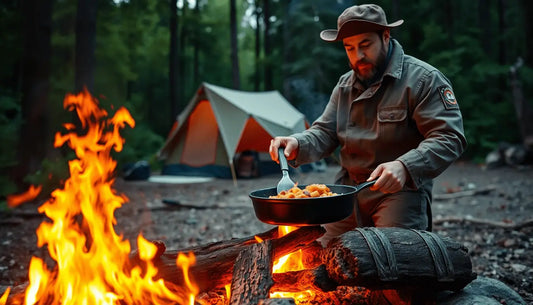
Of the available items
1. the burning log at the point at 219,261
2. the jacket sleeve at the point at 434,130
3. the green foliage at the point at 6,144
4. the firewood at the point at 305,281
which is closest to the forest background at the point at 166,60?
the green foliage at the point at 6,144

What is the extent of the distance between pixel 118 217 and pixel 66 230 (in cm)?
331

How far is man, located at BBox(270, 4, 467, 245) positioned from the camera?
1917mm

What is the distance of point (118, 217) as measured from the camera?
5.32 meters

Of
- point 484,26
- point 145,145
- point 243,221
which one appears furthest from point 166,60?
point 243,221

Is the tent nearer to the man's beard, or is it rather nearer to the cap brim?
the man's beard

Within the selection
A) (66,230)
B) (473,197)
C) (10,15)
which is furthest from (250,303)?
(10,15)

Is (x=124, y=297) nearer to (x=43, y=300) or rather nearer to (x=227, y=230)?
(x=43, y=300)

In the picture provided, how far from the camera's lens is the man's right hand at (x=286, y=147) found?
2.19 m

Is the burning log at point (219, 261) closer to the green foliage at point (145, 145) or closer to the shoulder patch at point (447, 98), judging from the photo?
the shoulder patch at point (447, 98)

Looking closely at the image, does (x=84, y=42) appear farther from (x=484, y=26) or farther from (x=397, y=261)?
(x=484, y=26)

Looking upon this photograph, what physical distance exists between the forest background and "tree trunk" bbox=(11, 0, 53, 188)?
18 mm

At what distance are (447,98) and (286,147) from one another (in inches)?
35.8

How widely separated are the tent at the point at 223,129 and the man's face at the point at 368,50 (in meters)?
6.45

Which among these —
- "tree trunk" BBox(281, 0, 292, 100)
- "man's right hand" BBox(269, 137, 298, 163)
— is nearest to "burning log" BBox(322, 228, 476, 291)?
"man's right hand" BBox(269, 137, 298, 163)
